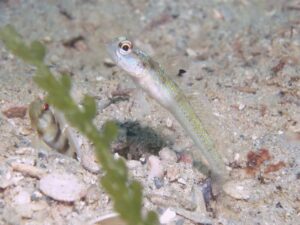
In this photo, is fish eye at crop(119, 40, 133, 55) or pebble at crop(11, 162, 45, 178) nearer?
pebble at crop(11, 162, 45, 178)

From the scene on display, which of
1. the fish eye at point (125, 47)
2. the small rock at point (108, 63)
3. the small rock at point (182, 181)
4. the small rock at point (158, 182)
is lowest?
the small rock at point (158, 182)

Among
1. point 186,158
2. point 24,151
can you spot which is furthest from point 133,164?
point 24,151

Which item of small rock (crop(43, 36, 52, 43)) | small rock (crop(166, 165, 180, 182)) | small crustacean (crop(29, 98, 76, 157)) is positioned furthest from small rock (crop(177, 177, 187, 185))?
small rock (crop(43, 36, 52, 43))

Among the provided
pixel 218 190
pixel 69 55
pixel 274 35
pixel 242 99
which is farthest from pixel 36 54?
pixel 274 35

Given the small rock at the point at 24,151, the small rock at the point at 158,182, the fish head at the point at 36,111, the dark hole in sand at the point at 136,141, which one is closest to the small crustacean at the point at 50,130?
the fish head at the point at 36,111

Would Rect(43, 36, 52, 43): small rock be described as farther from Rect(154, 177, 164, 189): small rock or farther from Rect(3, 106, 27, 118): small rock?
Rect(154, 177, 164, 189): small rock

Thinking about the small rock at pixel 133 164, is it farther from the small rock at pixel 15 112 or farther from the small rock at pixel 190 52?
the small rock at pixel 190 52
